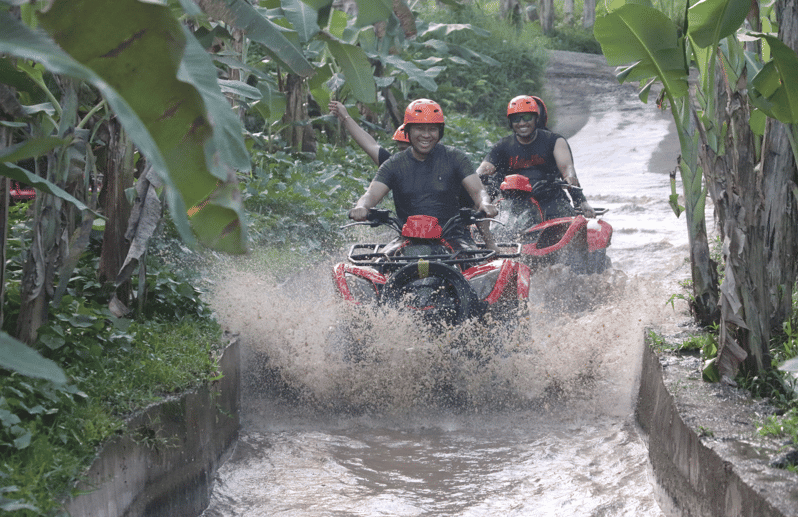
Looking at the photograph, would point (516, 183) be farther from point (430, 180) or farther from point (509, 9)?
point (509, 9)

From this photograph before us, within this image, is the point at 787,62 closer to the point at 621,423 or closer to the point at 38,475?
the point at 621,423

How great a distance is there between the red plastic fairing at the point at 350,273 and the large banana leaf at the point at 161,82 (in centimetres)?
379

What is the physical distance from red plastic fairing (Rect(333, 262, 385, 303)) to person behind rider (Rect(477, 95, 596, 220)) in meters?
3.16

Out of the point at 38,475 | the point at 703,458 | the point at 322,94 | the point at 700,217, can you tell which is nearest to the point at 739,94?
the point at 700,217

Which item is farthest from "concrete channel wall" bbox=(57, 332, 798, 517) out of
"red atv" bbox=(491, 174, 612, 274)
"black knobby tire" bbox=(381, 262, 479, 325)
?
"red atv" bbox=(491, 174, 612, 274)

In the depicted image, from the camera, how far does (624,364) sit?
20.9 feet

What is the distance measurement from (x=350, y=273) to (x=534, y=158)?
12.3 ft

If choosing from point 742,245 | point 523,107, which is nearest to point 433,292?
point 742,245

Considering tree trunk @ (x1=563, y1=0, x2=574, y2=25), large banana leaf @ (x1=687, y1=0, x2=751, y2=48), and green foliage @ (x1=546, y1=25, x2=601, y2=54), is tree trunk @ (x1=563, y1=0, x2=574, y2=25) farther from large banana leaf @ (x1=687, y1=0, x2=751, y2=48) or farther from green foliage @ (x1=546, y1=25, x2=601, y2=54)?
large banana leaf @ (x1=687, y1=0, x2=751, y2=48)

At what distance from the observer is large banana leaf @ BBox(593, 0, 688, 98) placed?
4512mm

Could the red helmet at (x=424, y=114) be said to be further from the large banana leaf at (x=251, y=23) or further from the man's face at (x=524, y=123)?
the man's face at (x=524, y=123)

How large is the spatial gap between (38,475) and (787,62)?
3.83 metres

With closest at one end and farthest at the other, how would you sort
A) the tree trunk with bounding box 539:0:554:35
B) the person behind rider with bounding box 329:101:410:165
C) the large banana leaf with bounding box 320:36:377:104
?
1. the large banana leaf with bounding box 320:36:377:104
2. the person behind rider with bounding box 329:101:410:165
3. the tree trunk with bounding box 539:0:554:35

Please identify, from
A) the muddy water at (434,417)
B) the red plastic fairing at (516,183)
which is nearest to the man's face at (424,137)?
the muddy water at (434,417)
